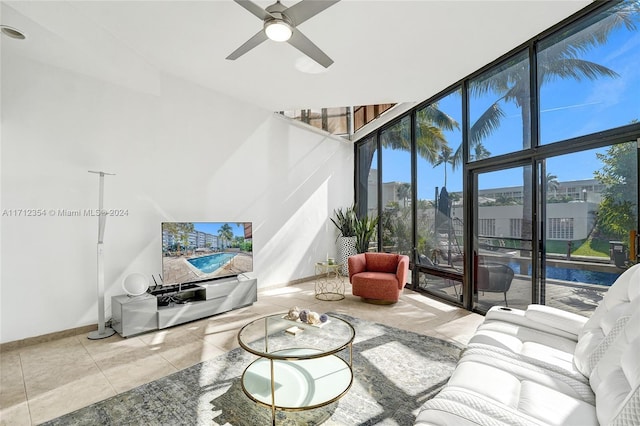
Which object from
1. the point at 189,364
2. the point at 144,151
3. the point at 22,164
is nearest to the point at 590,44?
the point at 189,364

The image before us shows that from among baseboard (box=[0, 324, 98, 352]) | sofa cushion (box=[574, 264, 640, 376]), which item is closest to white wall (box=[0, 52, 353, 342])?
baseboard (box=[0, 324, 98, 352])

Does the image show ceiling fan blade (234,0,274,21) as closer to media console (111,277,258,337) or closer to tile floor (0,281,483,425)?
tile floor (0,281,483,425)

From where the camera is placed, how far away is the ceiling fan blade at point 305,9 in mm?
2140

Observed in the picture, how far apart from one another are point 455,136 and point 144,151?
14.3ft

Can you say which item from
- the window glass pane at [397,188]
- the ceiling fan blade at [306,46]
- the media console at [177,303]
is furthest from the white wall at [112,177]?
the ceiling fan blade at [306,46]

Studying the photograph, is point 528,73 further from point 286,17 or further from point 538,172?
point 286,17

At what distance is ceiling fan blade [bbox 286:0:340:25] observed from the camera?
214 centimetres

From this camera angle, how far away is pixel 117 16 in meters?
2.88

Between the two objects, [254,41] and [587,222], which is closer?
[254,41]

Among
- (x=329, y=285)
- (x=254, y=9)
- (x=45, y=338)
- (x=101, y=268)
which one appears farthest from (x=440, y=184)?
(x=45, y=338)

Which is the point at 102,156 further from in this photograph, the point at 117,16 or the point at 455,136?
the point at 455,136

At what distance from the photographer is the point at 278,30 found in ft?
7.86

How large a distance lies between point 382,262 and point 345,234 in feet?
5.65

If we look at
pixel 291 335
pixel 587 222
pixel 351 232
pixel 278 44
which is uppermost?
pixel 278 44
